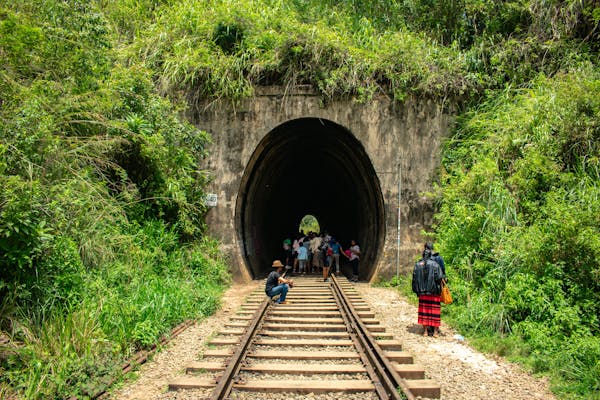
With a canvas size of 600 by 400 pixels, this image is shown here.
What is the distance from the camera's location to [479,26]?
40.7 ft

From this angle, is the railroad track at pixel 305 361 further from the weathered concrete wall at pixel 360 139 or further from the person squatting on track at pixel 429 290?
the weathered concrete wall at pixel 360 139

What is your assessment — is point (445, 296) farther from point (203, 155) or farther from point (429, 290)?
point (203, 155)

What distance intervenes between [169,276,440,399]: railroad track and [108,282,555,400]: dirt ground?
246 millimetres

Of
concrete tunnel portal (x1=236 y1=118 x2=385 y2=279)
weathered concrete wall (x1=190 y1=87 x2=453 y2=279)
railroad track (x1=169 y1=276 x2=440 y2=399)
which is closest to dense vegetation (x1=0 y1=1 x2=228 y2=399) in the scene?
weathered concrete wall (x1=190 y1=87 x2=453 y2=279)

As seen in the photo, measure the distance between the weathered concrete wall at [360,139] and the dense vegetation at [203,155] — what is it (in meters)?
0.34

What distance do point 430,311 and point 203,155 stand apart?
6.52 meters

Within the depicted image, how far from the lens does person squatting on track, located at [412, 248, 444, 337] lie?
6016mm

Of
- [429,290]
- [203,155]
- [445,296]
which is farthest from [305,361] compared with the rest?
[203,155]

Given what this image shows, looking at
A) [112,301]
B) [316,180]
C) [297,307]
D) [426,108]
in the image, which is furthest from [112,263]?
[316,180]

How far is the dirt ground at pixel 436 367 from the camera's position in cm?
402

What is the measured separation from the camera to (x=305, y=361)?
4.63m

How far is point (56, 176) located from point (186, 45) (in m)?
6.10

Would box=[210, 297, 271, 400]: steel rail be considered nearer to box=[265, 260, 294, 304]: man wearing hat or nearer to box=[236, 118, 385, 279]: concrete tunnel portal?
box=[265, 260, 294, 304]: man wearing hat

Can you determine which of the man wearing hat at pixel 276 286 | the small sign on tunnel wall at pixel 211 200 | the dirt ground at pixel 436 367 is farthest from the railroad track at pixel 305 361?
the small sign on tunnel wall at pixel 211 200
